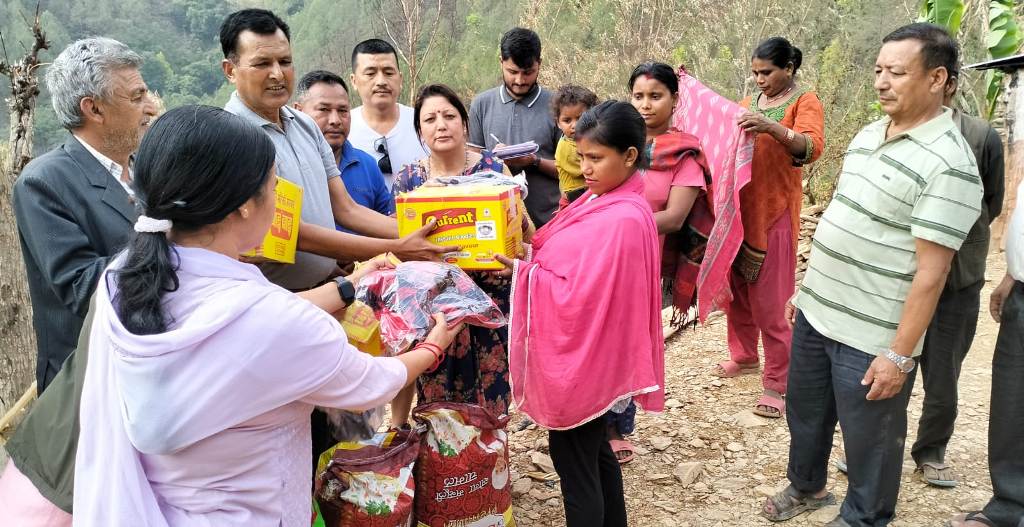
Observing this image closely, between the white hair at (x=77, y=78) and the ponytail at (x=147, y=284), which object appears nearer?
the ponytail at (x=147, y=284)

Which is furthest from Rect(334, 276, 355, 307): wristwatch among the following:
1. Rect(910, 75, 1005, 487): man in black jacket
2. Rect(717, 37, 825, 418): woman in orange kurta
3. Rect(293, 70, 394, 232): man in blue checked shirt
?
Rect(717, 37, 825, 418): woman in orange kurta

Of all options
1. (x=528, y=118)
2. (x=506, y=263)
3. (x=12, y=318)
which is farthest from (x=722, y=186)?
(x=12, y=318)

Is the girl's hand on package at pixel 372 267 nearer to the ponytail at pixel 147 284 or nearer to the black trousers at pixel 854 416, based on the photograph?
the ponytail at pixel 147 284

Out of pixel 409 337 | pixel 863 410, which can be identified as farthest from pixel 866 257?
pixel 409 337

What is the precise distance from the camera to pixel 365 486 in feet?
7.21

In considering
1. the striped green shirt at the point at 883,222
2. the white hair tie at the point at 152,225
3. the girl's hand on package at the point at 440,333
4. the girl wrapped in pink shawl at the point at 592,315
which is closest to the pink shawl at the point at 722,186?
the striped green shirt at the point at 883,222

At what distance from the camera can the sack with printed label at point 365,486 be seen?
218cm

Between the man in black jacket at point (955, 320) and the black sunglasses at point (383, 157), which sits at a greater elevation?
the black sunglasses at point (383, 157)

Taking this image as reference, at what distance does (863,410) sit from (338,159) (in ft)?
8.96

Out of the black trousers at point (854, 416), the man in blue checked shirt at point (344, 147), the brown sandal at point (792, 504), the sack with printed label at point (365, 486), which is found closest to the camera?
the sack with printed label at point (365, 486)

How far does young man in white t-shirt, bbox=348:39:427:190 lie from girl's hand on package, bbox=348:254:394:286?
1638 millimetres

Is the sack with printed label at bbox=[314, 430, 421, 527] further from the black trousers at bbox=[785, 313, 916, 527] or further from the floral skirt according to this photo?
the black trousers at bbox=[785, 313, 916, 527]

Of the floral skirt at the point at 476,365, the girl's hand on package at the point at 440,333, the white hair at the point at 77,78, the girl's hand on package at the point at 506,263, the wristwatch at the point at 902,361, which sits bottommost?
the floral skirt at the point at 476,365

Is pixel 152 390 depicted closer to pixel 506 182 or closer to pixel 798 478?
pixel 506 182
